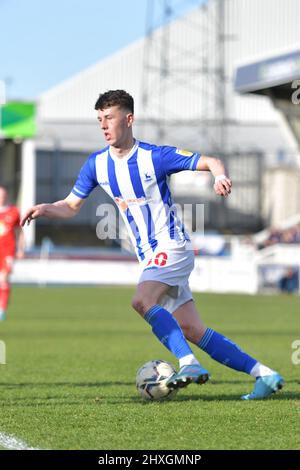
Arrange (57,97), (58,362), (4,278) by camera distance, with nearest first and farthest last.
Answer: (58,362), (4,278), (57,97)

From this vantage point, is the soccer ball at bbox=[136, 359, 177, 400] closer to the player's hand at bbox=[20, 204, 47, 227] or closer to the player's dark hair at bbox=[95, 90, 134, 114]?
the player's hand at bbox=[20, 204, 47, 227]

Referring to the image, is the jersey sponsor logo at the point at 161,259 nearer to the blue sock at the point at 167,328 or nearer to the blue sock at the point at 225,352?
the blue sock at the point at 167,328

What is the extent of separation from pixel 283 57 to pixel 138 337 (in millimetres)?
21568

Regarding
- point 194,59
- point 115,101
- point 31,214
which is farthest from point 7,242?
point 194,59

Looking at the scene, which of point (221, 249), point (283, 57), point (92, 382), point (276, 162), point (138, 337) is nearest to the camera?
point (92, 382)

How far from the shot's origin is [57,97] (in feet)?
189

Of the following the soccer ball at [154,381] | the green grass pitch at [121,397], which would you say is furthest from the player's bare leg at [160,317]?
the green grass pitch at [121,397]

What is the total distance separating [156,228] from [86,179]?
652 millimetres

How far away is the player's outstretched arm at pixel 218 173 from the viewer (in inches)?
234

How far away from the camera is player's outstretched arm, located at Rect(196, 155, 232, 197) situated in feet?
19.5

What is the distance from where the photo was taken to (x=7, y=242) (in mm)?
17688

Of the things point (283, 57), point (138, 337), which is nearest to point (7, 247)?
point (138, 337)

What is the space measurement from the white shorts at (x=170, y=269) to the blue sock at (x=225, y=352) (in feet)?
1.04
